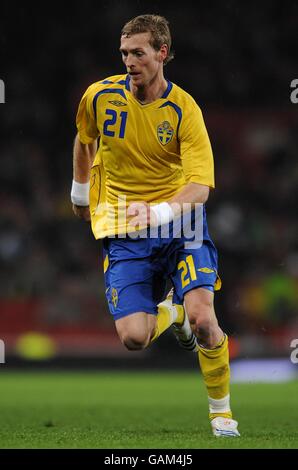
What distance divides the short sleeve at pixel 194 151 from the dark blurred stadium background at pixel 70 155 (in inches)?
312

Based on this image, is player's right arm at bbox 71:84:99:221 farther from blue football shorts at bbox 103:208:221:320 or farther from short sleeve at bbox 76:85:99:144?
blue football shorts at bbox 103:208:221:320

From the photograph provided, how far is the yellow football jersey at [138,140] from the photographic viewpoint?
231 inches

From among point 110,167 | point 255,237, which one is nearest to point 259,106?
point 255,237

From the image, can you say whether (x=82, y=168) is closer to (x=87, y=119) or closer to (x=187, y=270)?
(x=87, y=119)

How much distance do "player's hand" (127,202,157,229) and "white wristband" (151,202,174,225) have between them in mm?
22

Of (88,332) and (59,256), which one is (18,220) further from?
(88,332)

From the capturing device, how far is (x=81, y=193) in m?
6.34

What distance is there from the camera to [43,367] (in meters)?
12.4

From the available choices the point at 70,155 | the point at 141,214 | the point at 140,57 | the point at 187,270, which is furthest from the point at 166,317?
the point at 70,155

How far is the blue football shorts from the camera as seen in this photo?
19.3 ft

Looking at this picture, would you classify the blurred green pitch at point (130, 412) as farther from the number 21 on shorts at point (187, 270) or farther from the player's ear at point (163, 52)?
the player's ear at point (163, 52)

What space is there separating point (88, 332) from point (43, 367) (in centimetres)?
147

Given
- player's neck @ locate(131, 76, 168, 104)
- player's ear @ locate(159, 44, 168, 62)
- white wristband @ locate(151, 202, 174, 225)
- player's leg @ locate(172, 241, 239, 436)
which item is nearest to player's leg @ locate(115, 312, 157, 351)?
player's leg @ locate(172, 241, 239, 436)
